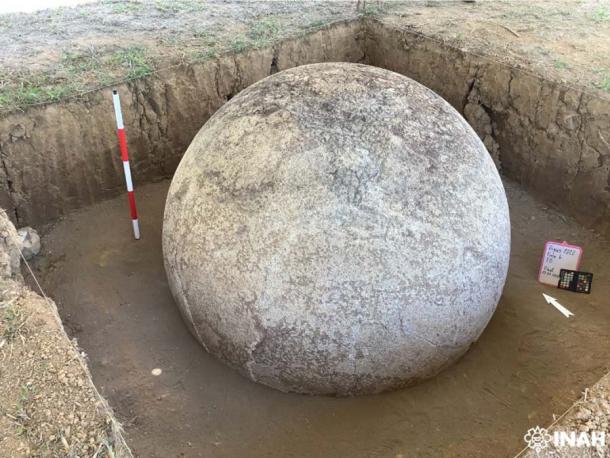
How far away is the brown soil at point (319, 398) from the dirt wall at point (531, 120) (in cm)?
60

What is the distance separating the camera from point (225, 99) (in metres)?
4.87

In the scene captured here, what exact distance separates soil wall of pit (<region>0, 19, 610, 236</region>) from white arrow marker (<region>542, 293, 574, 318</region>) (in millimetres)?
873

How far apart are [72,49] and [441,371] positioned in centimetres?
396

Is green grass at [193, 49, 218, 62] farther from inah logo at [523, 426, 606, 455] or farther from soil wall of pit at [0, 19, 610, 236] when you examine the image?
inah logo at [523, 426, 606, 455]

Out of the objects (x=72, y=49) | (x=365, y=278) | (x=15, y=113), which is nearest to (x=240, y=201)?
(x=365, y=278)

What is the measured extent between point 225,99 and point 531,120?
97.6 inches

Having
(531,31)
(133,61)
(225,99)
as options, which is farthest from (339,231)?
(531,31)

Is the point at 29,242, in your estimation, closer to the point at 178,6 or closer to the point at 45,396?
the point at 45,396

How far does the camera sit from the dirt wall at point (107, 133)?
4.09 metres

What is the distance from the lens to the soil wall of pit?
4.11m

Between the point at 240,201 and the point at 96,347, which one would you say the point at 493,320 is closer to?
the point at 240,201

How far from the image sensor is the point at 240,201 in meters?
2.65

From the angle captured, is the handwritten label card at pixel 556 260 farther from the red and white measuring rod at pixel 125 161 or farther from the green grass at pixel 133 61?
the green grass at pixel 133 61

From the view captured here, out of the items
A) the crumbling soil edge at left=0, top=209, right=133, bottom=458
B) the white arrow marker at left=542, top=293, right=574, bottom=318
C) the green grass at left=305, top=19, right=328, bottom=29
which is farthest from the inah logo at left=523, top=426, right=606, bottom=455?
the green grass at left=305, top=19, right=328, bottom=29
